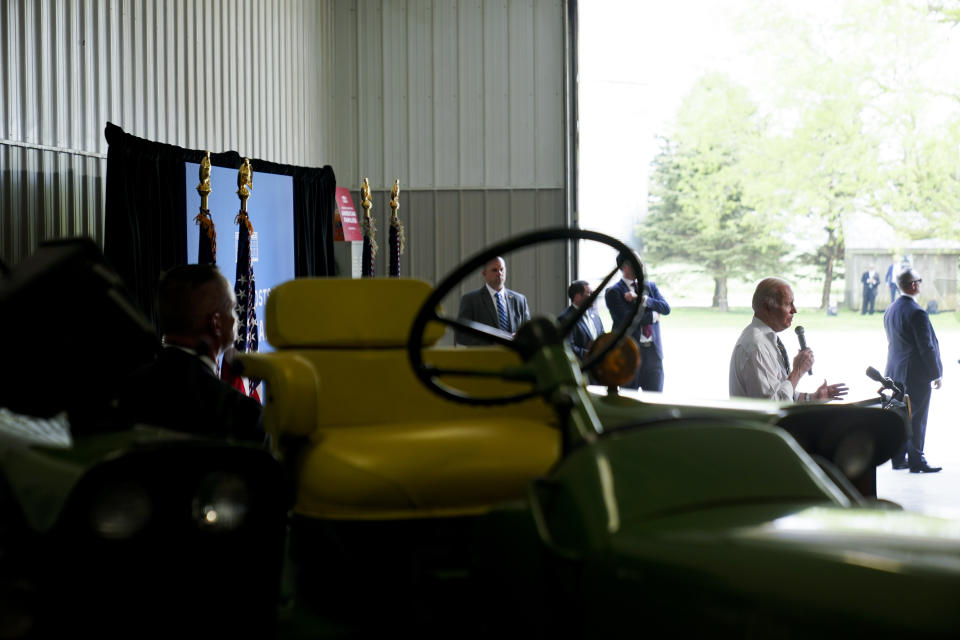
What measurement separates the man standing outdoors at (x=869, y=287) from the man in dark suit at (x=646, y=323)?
20.0 feet

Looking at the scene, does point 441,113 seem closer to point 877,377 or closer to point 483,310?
point 483,310

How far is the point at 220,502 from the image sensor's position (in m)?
1.51

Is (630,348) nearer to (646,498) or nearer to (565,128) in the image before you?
(646,498)

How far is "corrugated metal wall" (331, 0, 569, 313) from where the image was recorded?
1025cm

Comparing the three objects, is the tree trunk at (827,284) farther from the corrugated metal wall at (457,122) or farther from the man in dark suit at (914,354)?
the man in dark suit at (914,354)

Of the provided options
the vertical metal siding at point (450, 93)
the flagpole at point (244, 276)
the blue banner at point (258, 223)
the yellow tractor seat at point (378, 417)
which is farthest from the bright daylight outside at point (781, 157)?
the yellow tractor seat at point (378, 417)

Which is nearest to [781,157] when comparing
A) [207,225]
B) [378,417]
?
[207,225]

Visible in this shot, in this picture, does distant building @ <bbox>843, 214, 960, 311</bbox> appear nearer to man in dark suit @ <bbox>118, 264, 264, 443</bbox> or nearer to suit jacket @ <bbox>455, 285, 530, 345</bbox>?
suit jacket @ <bbox>455, 285, 530, 345</bbox>

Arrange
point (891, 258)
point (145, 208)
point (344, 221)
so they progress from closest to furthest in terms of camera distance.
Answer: point (145, 208) < point (344, 221) < point (891, 258)

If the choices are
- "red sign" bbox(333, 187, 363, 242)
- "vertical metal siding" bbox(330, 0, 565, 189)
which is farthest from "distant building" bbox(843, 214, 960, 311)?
"red sign" bbox(333, 187, 363, 242)

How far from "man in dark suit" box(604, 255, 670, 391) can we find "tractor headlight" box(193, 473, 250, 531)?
21.2 feet

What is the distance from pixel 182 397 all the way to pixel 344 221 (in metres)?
6.63

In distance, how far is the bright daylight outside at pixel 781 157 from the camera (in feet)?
37.9

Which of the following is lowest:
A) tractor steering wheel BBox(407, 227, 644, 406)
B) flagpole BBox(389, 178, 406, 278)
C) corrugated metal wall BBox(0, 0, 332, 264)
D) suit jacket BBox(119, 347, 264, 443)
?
suit jacket BBox(119, 347, 264, 443)
